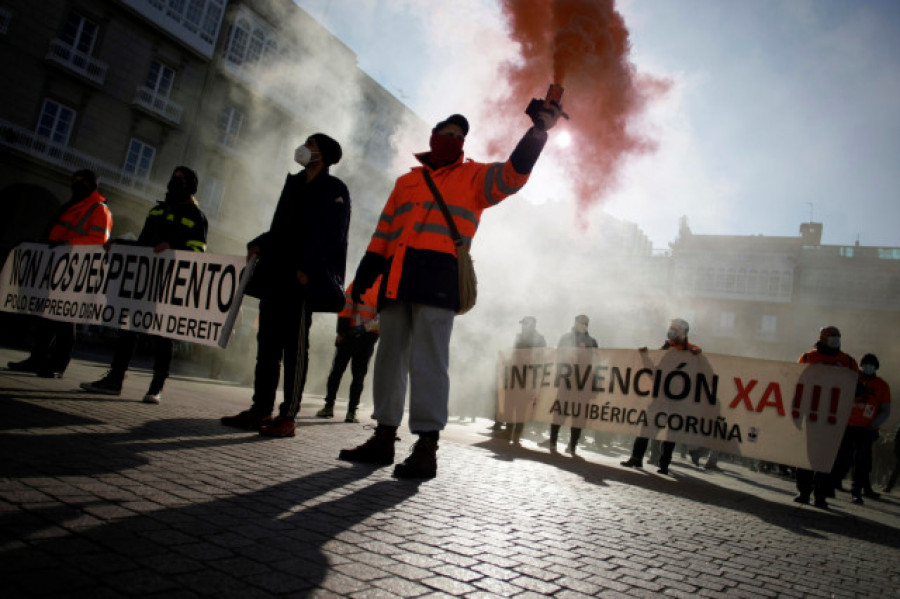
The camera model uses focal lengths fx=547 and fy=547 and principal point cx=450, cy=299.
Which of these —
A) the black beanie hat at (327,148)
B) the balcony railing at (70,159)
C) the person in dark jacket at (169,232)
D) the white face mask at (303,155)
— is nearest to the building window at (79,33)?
the balcony railing at (70,159)

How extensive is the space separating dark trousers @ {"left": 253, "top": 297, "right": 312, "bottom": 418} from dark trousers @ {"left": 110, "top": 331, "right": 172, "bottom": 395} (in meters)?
1.14

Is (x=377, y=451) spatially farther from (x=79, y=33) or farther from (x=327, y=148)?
(x=79, y=33)

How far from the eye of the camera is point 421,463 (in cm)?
313


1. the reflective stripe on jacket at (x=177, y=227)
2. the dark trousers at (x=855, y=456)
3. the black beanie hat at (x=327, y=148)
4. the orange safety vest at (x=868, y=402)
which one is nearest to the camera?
the black beanie hat at (x=327, y=148)

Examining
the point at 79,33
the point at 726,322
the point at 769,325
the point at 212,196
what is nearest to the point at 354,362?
the point at 79,33

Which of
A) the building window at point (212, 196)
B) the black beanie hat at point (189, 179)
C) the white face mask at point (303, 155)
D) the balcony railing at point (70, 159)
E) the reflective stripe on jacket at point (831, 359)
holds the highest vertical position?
the building window at point (212, 196)

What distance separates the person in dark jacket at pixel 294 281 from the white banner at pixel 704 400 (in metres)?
4.43

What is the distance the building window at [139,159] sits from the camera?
21812mm

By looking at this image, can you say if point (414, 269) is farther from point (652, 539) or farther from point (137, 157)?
point (137, 157)

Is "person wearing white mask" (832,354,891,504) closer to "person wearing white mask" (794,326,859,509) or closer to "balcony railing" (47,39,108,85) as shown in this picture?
"person wearing white mask" (794,326,859,509)

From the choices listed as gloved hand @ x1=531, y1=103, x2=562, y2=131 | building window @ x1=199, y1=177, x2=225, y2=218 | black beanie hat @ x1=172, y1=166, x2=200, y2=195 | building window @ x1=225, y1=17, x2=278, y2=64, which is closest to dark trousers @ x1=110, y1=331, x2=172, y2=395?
black beanie hat @ x1=172, y1=166, x2=200, y2=195

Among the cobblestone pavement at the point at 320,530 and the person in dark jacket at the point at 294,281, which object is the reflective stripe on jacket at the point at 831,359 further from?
the person in dark jacket at the point at 294,281

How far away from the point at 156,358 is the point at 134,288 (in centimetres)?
90

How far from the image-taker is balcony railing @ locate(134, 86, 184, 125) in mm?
21625
